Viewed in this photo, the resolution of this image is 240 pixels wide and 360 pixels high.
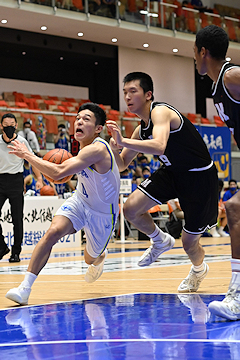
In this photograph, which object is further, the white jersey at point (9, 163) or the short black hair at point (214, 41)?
the white jersey at point (9, 163)

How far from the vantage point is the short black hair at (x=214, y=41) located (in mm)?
3154

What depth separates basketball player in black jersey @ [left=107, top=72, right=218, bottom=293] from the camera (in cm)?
394

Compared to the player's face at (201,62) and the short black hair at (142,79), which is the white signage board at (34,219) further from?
the player's face at (201,62)

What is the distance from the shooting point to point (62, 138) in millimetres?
14961

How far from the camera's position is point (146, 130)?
13.4 ft

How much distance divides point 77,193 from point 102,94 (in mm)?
17165

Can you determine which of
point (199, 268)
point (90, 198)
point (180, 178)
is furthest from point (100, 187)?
point (199, 268)

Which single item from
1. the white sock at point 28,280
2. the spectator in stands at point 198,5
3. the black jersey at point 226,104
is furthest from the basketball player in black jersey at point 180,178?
the spectator in stands at point 198,5

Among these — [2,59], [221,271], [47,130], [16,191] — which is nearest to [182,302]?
[221,271]

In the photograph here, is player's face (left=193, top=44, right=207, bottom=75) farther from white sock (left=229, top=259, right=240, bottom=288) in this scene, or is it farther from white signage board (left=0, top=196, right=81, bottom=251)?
white signage board (left=0, top=196, right=81, bottom=251)

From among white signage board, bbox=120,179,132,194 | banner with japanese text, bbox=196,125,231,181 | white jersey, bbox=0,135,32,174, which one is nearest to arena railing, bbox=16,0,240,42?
banner with japanese text, bbox=196,125,231,181

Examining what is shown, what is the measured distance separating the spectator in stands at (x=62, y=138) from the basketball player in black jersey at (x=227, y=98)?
11909 millimetres

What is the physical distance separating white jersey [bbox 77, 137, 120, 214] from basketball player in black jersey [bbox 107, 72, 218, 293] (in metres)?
0.20

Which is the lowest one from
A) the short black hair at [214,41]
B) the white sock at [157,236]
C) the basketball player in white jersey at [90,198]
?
the white sock at [157,236]
